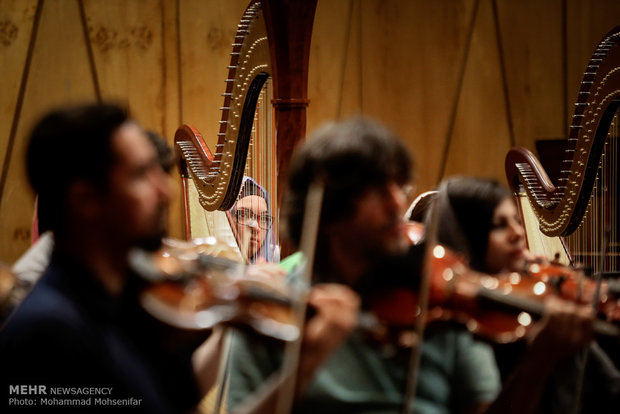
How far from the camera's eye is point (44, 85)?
5.05 meters

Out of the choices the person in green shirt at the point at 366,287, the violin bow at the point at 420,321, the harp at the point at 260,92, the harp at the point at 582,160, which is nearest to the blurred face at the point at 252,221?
the harp at the point at 260,92

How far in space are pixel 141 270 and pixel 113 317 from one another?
0.28 feet

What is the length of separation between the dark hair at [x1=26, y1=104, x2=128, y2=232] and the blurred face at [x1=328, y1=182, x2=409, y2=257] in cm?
43

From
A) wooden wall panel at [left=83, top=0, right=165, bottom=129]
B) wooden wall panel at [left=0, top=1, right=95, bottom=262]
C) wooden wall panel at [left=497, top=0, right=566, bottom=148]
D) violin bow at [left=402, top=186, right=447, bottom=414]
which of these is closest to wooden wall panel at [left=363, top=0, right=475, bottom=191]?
wooden wall panel at [left=497, top=0, right=566, bottom=148]

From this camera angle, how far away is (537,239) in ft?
11.3

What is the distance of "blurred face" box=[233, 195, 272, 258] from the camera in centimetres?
345

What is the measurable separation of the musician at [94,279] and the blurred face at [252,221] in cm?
200

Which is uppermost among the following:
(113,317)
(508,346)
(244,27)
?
(244,27)

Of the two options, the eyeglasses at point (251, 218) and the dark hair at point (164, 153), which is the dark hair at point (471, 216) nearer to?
the dark hair at point (164, 153)

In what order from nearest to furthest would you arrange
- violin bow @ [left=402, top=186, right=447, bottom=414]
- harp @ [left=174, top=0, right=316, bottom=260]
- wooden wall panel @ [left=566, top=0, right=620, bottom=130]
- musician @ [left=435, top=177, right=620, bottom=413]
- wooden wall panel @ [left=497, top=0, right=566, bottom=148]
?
violin bow @ [left=402, top=186, right=447, bottom=414], musician @ [left=435, top=177, right=620, bottom=413], harp @ [left=174, top=0, right=316, bottom=260], wooden wall panel @ [left=566, top=0, right=620, bottom=130], wooden wall panel @ [left=497, top=0, right=566, bottom=148]

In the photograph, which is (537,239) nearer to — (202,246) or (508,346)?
(508,346)

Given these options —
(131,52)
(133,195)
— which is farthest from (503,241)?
(131,52)

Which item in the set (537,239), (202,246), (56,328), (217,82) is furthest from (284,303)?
(217,82)

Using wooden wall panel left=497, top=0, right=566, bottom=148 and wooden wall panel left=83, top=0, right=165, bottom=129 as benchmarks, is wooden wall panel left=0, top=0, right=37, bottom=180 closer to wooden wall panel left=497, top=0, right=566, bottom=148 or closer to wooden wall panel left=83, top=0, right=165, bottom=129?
wooden wall panel left=83, top=0, right=165, bottom=129
